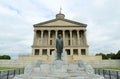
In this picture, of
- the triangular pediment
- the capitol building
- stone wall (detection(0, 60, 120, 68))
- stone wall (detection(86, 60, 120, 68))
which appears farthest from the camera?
the triangular pediment

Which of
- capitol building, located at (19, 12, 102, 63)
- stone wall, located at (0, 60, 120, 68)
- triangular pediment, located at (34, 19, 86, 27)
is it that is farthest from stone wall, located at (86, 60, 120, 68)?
triangular pediment, located at (34, 19, 86, 27)

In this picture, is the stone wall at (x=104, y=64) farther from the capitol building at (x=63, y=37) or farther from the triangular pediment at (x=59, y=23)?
the triangular pediment at (x=59, y=23)

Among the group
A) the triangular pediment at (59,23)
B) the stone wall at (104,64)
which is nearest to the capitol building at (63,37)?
the triangular pediment at (59,23)

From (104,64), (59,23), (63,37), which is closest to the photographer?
(104,64)

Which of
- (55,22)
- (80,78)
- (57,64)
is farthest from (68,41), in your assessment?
(80,78)

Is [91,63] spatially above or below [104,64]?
above

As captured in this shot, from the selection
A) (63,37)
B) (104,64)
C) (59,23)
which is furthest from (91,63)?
(59,23)

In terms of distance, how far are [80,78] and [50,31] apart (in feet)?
176

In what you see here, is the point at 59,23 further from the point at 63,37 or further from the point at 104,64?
the point at 104,64

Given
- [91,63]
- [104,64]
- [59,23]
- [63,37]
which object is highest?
[59,23]

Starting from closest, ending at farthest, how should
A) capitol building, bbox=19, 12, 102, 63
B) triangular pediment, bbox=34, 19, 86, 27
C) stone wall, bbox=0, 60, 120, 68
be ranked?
stone wall, bbox=0, 60, 120, 68 < capitol building, bbox=19, 12, 102, 63 < triangular pediment, bbox=34, 19, 86, 27

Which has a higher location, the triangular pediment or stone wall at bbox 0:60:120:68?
the triangular pediment

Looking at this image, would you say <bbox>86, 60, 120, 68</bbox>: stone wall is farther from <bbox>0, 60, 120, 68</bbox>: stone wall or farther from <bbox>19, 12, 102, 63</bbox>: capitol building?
<bbox>19, 12, 102, 63</bbox>: capitol building

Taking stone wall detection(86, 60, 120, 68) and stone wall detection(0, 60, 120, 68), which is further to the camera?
stone wall detection(0, 60, 120, 68)
